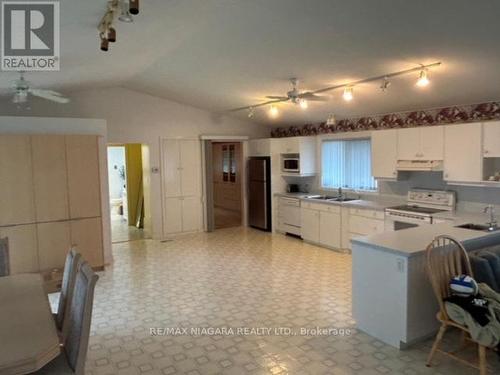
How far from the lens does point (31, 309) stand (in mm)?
2344

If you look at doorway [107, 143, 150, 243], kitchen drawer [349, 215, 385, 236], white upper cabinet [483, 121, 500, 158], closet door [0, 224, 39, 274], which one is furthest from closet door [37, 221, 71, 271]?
white upper cabinet [483, 121, 500, 158]

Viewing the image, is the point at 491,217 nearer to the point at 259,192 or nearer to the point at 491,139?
the point at 491,139

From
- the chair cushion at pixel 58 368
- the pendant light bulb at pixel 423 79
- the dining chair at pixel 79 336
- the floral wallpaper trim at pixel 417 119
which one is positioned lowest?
the chair cushion at pixel 58 368

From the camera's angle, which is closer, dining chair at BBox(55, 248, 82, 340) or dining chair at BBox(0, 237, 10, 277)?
dining chair at BBox(55, 248, 82, 340)

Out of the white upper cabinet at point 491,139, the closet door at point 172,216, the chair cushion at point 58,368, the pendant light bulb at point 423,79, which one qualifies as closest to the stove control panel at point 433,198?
the white upper cabinet at point 491,139

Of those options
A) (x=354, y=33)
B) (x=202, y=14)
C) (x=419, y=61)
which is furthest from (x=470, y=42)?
(x=202, y=14)

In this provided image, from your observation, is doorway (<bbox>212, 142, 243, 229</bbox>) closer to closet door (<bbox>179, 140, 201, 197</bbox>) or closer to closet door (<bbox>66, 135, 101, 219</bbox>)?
closet door (<bbox>179, 140, 201, 197</bbox>)

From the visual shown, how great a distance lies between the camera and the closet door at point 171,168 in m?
7.51

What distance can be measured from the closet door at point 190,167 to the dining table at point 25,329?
5008 mm

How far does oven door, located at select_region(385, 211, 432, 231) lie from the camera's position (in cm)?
488

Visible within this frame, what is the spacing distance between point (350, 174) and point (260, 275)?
2823 mm

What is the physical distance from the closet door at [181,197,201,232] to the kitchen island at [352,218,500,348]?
489cm

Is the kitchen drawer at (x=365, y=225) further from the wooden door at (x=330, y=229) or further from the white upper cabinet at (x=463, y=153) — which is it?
the white upper cabinet at (x=463, y=153)

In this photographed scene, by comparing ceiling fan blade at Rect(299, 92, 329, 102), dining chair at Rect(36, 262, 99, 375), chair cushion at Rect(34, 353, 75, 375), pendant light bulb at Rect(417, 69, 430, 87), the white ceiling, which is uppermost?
the white ceiling
